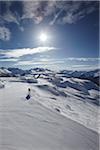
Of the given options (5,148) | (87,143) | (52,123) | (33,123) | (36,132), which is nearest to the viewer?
(5,148)

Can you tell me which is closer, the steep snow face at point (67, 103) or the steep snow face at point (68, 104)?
the steep snow face at point (67, 103)

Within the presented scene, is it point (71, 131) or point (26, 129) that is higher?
point (26, 129)

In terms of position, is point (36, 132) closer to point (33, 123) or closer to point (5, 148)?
point (33, 123)

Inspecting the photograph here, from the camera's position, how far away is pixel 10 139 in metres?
5.35

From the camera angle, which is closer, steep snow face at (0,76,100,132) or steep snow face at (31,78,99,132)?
steep snow face at (0,76,100,132)

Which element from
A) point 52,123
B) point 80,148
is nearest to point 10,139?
point 80,148

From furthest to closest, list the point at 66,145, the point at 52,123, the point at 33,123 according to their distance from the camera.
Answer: the point at 52,123 < the point at 33,123 < the point at 66,145

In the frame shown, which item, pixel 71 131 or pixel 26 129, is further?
pixel 71 131

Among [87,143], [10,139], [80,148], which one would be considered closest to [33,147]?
[10,139]

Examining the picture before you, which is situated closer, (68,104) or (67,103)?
(68,104)

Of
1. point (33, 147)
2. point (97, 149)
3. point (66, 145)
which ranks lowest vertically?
point (97, 149)

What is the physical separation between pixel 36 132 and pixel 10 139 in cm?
149

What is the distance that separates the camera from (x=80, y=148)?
6402mm

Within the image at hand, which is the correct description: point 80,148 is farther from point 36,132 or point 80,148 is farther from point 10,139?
point 10,139
